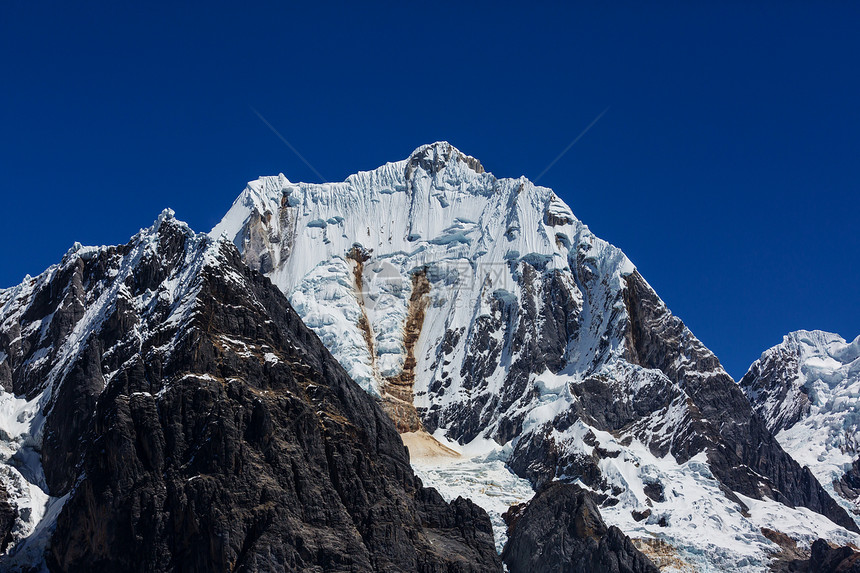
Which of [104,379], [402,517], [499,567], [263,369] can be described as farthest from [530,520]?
[104,379]

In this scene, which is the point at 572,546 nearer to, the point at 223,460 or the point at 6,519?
the point at 223,460

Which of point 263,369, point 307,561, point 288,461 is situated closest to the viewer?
point 307,561

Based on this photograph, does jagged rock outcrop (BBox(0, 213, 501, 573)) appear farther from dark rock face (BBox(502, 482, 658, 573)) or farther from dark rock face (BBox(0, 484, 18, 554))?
dark rock face (BBox(502, 482, 658, 573))

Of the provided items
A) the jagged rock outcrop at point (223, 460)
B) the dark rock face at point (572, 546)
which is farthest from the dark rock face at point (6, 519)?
the dark rock face at point (572, 546)

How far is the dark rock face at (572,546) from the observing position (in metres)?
188

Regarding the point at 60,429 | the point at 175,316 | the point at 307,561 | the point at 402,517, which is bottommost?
the point at 307,561

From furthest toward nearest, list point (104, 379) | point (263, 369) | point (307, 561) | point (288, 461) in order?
point (104, 379) < point (263, 369) < point (288, 461) < point (307, 561)

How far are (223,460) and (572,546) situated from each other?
53778 mm

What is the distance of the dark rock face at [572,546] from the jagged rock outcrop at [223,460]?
10126 millimetres

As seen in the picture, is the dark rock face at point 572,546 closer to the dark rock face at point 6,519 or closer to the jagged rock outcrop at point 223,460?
the jagged rock outcrop at point 223,460

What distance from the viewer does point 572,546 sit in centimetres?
19238

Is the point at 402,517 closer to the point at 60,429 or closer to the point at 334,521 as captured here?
the point at 334,521

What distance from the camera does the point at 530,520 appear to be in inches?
7864

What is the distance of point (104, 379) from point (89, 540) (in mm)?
36188
